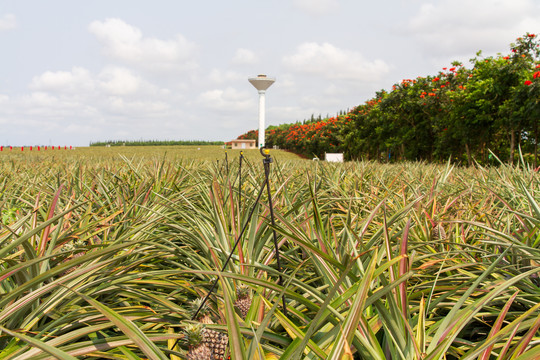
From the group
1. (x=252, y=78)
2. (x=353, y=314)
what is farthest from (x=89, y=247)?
(x=252, y=78)

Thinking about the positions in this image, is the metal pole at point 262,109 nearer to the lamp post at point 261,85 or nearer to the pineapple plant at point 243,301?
the lamp post at point 261,85

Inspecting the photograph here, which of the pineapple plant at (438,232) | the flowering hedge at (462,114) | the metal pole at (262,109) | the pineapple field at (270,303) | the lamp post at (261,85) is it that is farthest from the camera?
the flowering hedge at (462,114)

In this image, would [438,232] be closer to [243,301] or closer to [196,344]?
[243,301]

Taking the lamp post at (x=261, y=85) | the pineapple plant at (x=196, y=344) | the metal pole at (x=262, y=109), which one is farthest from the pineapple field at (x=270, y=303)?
the lamp post at (x=261, y=85)

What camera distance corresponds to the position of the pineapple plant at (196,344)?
0.82 metres

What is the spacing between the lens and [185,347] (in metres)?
1.13

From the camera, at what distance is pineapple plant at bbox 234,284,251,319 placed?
1217mm

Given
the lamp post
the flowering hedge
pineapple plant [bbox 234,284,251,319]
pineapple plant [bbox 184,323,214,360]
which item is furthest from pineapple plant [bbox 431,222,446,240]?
the lamp post

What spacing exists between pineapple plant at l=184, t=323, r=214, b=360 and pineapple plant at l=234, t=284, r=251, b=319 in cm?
37

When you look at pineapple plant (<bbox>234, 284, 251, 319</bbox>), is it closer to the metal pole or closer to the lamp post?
the metal pole

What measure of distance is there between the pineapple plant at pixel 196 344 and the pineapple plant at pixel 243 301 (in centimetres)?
37

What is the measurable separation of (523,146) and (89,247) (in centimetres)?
1493

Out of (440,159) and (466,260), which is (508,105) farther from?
(466,260)

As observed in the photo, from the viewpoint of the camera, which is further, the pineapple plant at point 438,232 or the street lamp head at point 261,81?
the street lamp head at point 261,81
